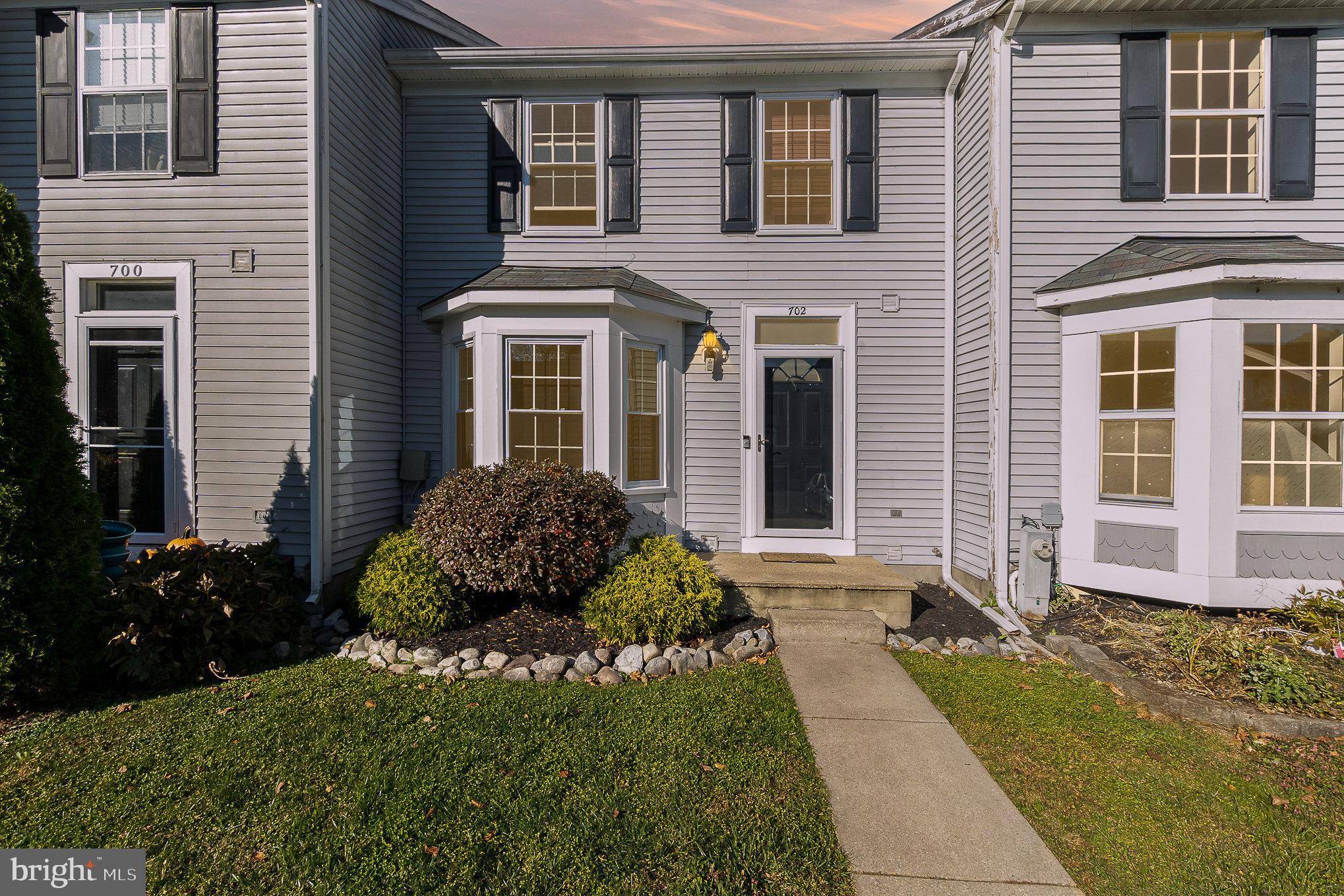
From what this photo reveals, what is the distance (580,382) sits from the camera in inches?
234

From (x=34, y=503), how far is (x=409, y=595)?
2.17 metres

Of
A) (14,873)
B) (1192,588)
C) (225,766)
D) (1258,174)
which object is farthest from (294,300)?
(1258,174)

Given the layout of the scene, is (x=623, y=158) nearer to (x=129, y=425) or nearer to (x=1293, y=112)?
(x=129, y=425)

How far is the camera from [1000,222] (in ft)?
17.8

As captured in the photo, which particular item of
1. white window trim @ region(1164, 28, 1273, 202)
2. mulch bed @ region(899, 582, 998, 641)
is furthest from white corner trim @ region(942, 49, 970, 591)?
white window trim @ region(1164, 28, 1273, 202)

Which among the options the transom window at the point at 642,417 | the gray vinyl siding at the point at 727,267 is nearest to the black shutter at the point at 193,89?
the gray vinyl siding at the point at 727,267

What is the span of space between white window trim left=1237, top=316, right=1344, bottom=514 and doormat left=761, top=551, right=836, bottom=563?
10.7ft

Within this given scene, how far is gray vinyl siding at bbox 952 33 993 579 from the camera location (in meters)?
5.61

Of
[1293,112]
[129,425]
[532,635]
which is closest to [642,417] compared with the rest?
[532,635]

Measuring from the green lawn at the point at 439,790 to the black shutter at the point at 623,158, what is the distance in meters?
4.89

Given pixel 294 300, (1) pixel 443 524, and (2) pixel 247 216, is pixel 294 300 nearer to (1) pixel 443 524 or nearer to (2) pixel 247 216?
(2) pixel 247 216

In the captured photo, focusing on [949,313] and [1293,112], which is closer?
[1293,112]

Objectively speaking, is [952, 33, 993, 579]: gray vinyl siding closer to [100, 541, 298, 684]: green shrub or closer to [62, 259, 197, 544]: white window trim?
[100, 541, 298, 684]: green shrub

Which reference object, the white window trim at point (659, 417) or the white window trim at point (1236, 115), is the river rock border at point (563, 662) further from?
the white window trim at point (1236, 115)
